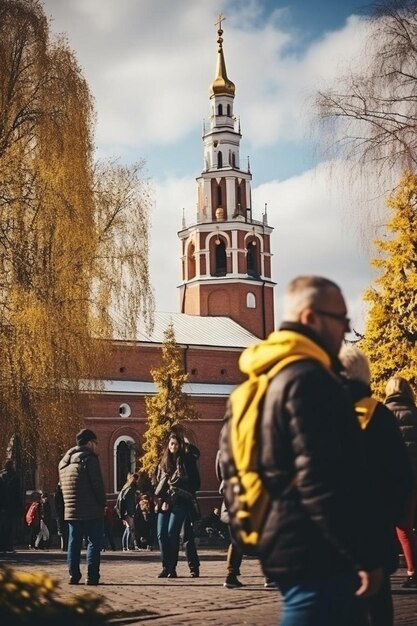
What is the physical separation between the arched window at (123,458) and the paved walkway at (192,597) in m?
31.7

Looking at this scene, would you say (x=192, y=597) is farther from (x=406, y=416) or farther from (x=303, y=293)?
(x=303, y=293)

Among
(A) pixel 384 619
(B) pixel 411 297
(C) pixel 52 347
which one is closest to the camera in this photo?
(A) pixel 384 619

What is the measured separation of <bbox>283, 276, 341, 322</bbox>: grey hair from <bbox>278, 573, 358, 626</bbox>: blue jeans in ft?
3.26

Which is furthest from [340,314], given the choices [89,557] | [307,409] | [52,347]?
[52,347]

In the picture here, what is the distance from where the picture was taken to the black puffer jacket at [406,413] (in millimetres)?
9219

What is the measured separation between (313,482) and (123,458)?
44.4 metres

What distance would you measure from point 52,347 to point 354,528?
17.7m

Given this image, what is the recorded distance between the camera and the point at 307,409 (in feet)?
11.7

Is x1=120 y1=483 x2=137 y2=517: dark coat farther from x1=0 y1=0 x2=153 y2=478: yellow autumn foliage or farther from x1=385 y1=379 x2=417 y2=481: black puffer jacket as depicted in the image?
x1=385 y1=379 x2=417 y2=481: black puffer jacket

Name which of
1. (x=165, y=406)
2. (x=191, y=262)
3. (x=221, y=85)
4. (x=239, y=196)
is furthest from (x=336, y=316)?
(x=221, y=85)

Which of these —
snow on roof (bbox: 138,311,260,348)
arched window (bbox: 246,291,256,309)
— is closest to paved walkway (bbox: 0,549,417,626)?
snow on roof (bbox: 138,311,260,348)

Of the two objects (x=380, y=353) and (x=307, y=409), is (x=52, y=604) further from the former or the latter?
(x=380, y=353)

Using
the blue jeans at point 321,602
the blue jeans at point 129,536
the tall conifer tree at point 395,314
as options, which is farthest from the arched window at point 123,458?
the blue jeans at point 321,602

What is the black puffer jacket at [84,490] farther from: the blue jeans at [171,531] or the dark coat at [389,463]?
the dark coat at [389,463]
